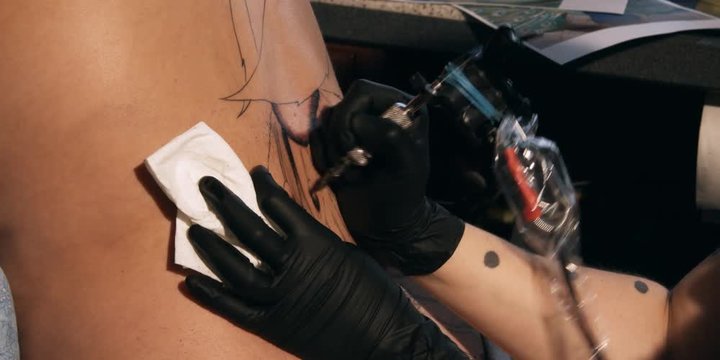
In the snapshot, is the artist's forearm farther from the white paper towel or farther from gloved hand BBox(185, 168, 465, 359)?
the white paper towel

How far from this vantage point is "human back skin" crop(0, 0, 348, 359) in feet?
2.06

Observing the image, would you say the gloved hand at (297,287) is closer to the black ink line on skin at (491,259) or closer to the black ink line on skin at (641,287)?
the black ink line on skin at (491,259)

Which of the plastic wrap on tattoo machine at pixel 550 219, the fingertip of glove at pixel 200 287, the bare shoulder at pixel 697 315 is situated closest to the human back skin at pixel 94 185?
the fingertip of glove at pixel 200 287

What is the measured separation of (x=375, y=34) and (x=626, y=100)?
671mm

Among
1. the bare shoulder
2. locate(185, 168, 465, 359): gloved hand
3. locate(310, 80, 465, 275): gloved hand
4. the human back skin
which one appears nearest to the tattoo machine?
locate(310, 80, 465, 275): gloved hand

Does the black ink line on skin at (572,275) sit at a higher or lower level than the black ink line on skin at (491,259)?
lower

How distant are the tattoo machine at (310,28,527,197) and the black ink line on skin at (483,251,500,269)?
0.26 metres

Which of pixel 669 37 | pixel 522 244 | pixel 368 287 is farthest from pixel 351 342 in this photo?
pixel 669 37

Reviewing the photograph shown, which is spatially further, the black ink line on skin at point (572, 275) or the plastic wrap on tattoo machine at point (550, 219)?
the black ink line on skin at point (572, 275)

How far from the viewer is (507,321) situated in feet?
3.13

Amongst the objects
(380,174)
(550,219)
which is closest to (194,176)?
(380,174)

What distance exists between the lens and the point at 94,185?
0.64 metres

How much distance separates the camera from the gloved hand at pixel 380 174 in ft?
2.57

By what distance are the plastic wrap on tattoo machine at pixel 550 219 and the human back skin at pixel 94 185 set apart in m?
0.39
